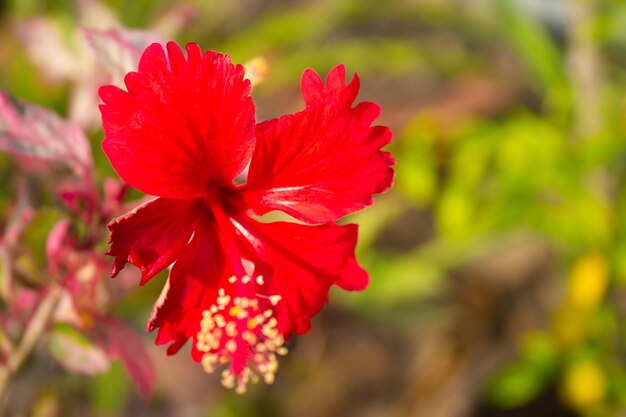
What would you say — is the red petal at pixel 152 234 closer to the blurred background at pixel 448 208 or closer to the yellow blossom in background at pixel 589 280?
the blurred background at pixel 448 208

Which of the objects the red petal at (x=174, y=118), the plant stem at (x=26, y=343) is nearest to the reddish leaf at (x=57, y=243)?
the plant stem at (x=26, y=343)

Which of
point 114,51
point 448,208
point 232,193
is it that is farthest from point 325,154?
point 448,208

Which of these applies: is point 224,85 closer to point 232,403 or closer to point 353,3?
point 232,403

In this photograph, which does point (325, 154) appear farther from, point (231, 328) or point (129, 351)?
point (129, 351)

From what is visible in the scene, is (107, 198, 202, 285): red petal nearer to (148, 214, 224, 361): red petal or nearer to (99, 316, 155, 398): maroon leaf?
(148, 214, 224, 361): red petal

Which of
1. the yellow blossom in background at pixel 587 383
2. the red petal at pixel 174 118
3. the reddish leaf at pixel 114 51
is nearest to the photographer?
the red petal at pixel 174 118

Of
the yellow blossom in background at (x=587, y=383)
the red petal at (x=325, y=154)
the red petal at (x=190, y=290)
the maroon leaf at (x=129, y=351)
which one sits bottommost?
the yellow blossom in background at (x=587, y=383)

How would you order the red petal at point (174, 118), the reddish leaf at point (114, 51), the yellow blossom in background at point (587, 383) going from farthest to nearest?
the yellow blossom in background at point (587, 383), the reddish leaf at point (114, 51), the red petal at point (174, 118)

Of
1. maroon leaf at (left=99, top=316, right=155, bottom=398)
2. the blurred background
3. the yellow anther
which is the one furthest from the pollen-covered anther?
the blurred background
